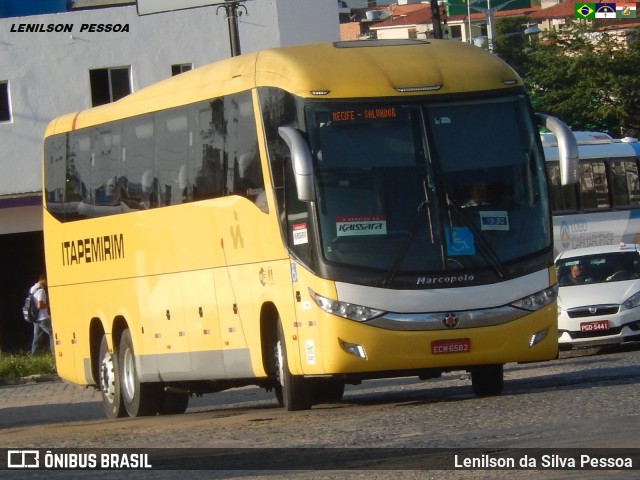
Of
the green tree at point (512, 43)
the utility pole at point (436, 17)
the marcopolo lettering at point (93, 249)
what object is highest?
the green tree at point (512, 43)

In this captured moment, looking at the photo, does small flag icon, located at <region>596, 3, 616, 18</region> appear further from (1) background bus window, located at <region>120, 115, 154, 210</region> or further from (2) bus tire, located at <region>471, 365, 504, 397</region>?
(2) bus tire, located at <region>471, 365, 504, 397</region>

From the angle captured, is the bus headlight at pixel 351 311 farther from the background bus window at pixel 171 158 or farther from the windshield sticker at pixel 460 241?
the background bus window at pixel 171 158

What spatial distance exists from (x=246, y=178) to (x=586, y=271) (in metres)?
10.8

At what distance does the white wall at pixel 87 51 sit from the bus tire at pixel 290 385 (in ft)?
76.6

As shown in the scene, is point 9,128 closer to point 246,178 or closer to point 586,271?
point 586,271

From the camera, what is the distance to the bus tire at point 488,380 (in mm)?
15383

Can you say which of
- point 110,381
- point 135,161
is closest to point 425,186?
point 135,161

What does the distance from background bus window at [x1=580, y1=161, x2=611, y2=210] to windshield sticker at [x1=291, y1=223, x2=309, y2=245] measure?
23.6m

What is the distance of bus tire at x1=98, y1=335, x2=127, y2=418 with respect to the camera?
18781 mm

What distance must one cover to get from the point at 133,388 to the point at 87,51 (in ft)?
71.7

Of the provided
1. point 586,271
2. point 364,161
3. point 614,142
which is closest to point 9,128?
point 614,142

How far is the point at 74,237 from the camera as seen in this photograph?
64.8ft

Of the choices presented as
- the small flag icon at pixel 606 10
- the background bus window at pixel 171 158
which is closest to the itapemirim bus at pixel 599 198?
the background bus window at pixel 171 158

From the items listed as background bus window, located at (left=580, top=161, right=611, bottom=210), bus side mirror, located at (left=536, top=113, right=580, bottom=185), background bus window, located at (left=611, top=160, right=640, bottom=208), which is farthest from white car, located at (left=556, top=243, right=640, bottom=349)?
background bus window, located at (left=611, top=160, right=640, bottom=208)
